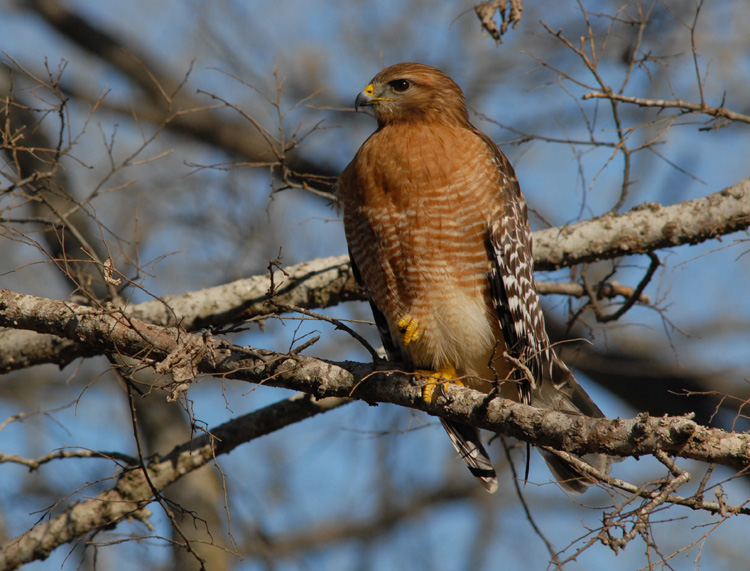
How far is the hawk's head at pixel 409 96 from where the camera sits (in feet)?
15.9

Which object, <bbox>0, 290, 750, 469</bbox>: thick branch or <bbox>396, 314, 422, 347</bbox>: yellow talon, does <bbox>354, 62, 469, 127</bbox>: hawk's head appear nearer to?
<bbox>396, 314, 422, 347</bbox>: yellow talon

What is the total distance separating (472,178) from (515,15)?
1.03m

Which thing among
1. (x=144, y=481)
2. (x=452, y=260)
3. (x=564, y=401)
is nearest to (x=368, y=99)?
(x=452, y=260)

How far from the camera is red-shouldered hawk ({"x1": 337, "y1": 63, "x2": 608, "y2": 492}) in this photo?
→ 4.27m

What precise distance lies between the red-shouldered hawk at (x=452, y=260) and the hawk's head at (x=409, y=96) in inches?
5.2

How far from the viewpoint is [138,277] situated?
15.0ft

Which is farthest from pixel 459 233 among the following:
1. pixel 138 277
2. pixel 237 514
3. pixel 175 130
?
pixel 175 130

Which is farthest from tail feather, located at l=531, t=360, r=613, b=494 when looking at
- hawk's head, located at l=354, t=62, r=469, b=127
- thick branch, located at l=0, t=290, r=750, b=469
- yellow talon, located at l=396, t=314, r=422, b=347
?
hawk's head, located at l=354, t=62, r=469, b=127

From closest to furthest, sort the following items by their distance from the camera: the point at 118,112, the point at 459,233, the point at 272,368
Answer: the point at 272,368
the point at 459,233
the point at 118,112

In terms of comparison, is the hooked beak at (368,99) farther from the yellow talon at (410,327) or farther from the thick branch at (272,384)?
the thick branch at (272,384)

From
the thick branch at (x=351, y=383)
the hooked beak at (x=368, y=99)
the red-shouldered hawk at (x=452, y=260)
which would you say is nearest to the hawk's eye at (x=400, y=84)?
the hooked beak at (x=368, y=99)

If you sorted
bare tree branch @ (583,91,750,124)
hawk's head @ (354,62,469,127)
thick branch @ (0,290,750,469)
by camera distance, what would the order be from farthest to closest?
hawk's head @ (354,62,469,127) < bare tree branch @ (583,91,750,124) < thick branch @ (0,290,750,469)

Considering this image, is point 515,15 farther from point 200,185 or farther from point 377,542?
point 377,542

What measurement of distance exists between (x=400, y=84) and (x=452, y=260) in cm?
145
